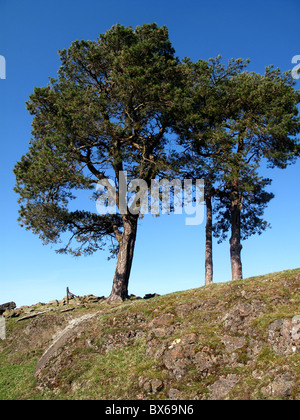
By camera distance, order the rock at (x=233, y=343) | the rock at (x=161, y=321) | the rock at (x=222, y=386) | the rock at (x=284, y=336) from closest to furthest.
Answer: the rock at (x=222, y=386) → the rock at (x=284, y=336) → the rock at (x=233, y=343) → the rock at (x=161, y=321)

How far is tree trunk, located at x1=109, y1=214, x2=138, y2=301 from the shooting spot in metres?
22.2

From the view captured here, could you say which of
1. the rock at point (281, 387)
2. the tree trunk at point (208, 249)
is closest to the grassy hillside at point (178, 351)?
the rock at point (281, 387)

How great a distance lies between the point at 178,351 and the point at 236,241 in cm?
1287

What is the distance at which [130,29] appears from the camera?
72.2 feet

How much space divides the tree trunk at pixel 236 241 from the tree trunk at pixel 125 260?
715 centimetres

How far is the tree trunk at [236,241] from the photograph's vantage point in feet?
73.8

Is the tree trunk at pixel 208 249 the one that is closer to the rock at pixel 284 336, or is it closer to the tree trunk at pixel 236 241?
the tree trunk at pixel 236 241

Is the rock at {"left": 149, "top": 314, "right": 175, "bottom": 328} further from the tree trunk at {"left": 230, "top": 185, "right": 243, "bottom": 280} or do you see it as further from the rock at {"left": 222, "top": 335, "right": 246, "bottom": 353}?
the tree trunk at {"left": 230, "top": 185, "right": 243, "bottom": 280}

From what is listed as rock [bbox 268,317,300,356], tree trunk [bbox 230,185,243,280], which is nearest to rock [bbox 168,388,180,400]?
rock [bbox 268,317,300,356]

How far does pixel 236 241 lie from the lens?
76.2 feet

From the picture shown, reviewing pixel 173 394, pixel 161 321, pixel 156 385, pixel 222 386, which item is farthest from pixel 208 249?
pixel 173 394

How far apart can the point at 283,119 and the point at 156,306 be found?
14.2 meters
